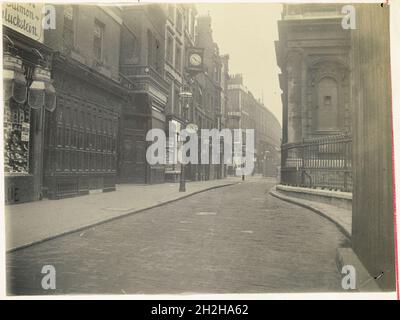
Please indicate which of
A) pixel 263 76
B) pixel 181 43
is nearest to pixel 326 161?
pixel 263 76

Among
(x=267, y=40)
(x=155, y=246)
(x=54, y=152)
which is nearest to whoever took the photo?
(x=155, y=246)

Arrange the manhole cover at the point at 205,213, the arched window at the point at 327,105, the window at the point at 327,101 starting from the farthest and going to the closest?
1. the window at the point at 327,101
2. the arched window at the point at 327,105
3. the manhole cover at the point at 205,213

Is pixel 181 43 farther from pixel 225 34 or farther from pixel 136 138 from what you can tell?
pixel 225 34

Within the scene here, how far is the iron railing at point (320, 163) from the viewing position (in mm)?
11016

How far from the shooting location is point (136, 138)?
762 inches

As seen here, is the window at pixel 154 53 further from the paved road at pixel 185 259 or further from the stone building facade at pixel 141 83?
the paved road at pixel 185 259

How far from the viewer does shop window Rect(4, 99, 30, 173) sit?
29.7ft

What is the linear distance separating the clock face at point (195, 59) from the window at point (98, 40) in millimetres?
3648

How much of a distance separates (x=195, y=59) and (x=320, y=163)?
252 inches

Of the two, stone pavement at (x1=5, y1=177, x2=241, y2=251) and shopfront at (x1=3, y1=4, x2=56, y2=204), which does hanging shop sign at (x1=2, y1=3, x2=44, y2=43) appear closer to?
shopfront at (x1=3, y1=4, x2=56, y2=204)

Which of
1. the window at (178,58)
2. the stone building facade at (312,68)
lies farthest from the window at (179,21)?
the stone building facade at (312,68)

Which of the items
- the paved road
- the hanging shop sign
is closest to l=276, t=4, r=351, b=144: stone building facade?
the paved road

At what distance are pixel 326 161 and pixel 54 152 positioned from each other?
8066 millimetres

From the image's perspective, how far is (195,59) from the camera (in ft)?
52.2
